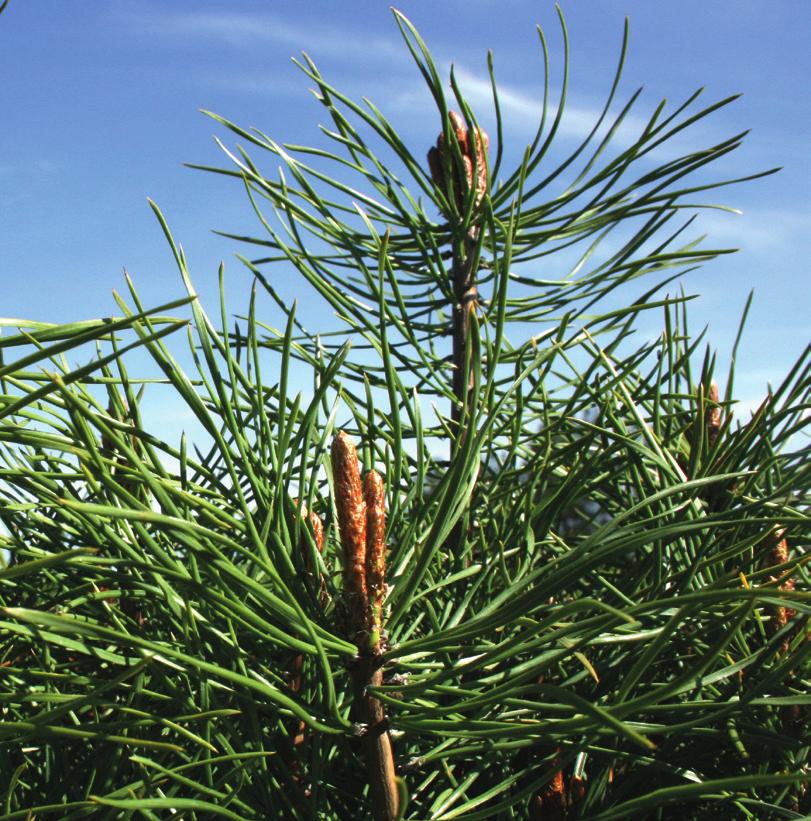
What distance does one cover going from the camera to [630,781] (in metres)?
0.56

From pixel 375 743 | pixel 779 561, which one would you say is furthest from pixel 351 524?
pixel 779 561

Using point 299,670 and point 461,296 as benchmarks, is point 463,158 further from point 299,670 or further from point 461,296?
point 299,670

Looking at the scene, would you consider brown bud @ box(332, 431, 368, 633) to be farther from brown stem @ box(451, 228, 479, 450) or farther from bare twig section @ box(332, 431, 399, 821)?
brown stem @ box(451, 228, 479, 450)

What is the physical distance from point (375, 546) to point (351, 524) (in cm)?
2

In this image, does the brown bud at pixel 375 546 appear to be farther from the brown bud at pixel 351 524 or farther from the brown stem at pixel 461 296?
the brown stem at pixel 461 296

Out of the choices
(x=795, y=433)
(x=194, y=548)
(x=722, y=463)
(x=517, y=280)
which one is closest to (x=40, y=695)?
(x=194, y=548)

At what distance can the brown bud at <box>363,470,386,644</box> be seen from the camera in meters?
0.53

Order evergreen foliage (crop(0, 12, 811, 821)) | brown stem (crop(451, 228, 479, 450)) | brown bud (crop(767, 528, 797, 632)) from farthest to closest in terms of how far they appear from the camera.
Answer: brown stem (crop(451, 228, 479, 450)), brown bud (crop(767, 528, 797, 632)), evergreen foliage (crop(0, 12, 811, 821))

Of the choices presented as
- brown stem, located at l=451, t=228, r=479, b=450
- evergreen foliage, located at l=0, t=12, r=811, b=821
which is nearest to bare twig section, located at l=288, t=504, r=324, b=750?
evergreen foliage, located at l=0, t=12, r=811, b=821

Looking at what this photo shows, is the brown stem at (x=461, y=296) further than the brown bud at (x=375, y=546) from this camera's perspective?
Yes

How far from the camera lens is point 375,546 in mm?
540

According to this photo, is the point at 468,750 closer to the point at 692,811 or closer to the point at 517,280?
the point at 692,811

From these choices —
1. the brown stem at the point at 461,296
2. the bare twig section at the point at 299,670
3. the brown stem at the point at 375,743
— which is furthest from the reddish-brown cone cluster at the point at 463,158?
the brown stem at the point at 375,743

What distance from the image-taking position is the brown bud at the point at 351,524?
526 mm
